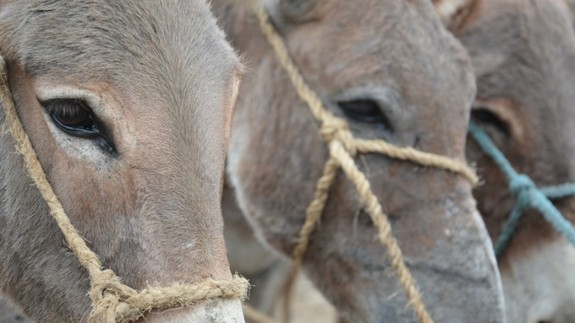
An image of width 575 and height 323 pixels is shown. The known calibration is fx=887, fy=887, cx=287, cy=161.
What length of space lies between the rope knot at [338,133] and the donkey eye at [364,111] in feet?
0.18

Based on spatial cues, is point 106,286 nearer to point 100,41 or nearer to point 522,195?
point 100,41

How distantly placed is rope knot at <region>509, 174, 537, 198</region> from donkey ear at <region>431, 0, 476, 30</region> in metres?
0.74

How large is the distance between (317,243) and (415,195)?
42cm

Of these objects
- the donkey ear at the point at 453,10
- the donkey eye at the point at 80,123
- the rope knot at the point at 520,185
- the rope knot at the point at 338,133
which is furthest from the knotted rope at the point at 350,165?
the donkey eye at the point at 80,123

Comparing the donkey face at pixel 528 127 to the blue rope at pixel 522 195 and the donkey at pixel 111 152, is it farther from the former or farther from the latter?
the donkey at pixel 111 152

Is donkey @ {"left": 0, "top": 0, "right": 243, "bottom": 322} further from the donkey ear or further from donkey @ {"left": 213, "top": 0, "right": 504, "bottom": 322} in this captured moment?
the donkey ear

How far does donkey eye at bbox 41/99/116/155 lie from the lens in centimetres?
211

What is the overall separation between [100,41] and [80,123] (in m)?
0.21

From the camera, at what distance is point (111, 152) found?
83.4 inches

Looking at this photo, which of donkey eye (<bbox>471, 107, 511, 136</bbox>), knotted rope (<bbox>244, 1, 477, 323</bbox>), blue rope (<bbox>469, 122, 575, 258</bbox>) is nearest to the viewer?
knotted rope (<bbox>244, 1, 477, 323</bbox>)

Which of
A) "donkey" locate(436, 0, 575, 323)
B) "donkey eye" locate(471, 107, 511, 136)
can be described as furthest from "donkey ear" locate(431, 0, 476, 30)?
"donkey eye" locate(471, 107, 511, 136)

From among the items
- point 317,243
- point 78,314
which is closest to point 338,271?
point 317,243

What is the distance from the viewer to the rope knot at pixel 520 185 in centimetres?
360

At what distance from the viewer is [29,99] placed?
218 cm
